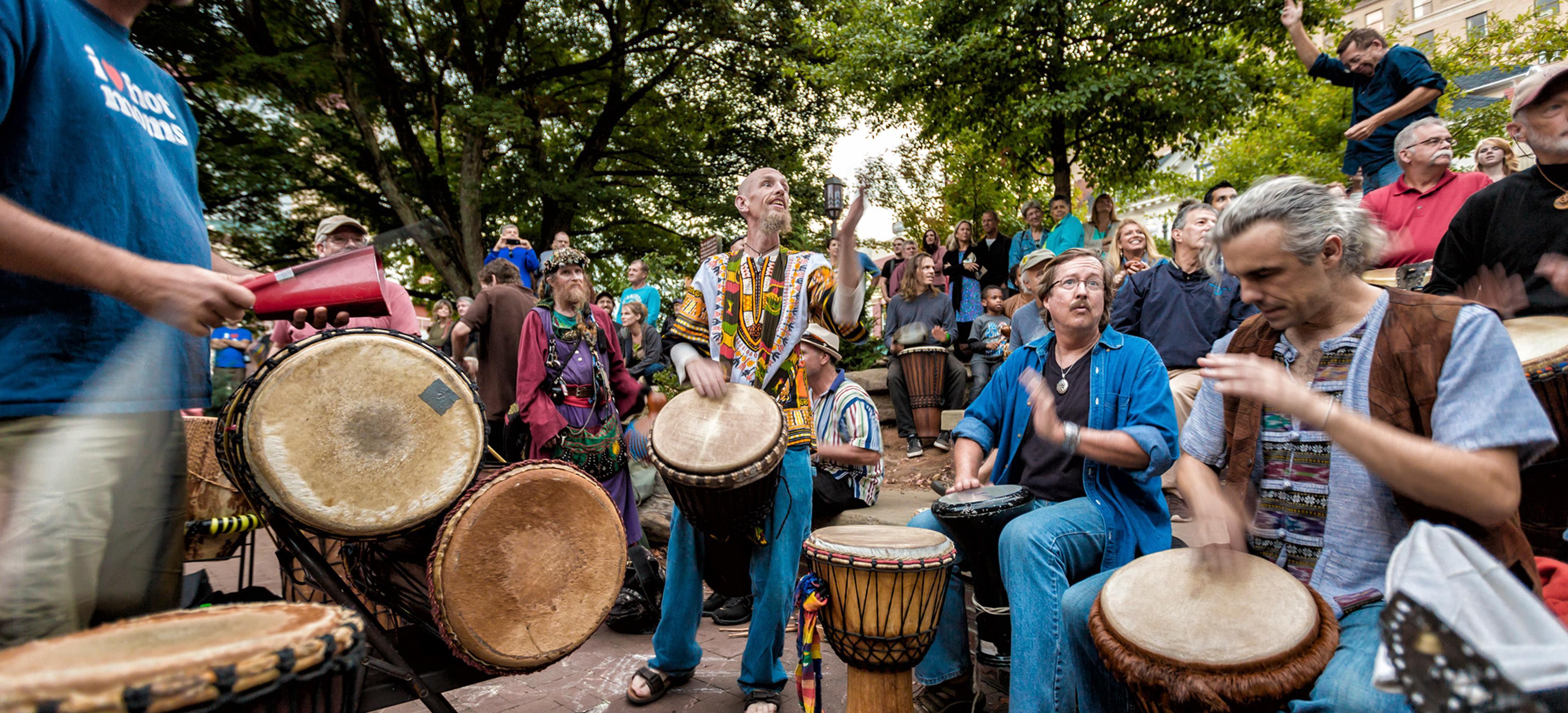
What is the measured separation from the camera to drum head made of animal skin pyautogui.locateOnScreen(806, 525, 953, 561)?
98.0 inches

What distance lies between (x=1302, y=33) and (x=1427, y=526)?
5470 millimetres

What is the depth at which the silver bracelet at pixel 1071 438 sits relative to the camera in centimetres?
246

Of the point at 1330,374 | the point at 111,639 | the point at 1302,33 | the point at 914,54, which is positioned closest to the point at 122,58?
the point at 111,639

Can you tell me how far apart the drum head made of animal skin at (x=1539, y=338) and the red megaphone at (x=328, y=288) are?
126 inches

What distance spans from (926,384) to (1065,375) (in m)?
4.52

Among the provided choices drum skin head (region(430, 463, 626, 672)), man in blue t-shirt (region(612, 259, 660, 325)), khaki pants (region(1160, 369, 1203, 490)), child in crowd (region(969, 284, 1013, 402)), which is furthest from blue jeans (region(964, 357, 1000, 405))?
drum skin head (region(430, 463, 626, 672))

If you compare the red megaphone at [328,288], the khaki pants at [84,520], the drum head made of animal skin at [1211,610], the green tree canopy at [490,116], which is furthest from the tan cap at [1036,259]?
the green tree canopy at [490,116]

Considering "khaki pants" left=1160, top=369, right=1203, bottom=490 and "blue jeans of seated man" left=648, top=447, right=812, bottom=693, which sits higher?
"khaki pants" left=1160, top=369, right=1203, bottom=490

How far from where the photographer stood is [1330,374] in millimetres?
1981

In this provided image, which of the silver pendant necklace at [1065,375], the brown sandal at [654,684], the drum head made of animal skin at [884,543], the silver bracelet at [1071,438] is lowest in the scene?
the brown sandal at [654,684]

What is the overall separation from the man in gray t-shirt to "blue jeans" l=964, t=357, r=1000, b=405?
4.0 inches

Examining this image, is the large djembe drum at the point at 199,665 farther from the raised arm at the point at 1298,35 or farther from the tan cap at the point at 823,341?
the raised arm at the point at 1298,35

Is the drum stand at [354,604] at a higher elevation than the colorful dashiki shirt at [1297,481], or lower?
lower

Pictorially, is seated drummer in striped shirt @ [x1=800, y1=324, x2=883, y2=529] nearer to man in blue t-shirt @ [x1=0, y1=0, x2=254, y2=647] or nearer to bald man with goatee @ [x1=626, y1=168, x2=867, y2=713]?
bald man with goatee @ [x1=626, y1=168, x2=867, y2=713]
